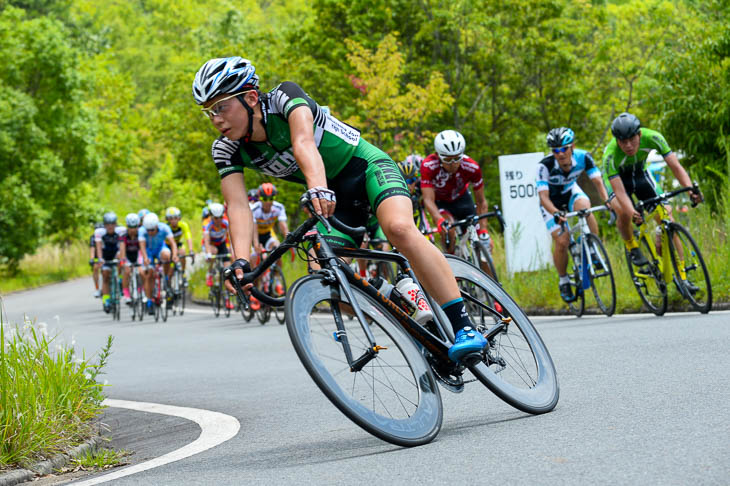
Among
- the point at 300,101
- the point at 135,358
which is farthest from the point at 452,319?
the point at 135,358

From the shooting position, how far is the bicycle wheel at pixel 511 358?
588 cm

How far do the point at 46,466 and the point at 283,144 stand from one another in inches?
85.6

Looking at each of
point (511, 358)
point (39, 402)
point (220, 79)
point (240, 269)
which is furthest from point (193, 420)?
point (220, 79)

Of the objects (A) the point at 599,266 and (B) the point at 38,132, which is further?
(B) the point at 38,132

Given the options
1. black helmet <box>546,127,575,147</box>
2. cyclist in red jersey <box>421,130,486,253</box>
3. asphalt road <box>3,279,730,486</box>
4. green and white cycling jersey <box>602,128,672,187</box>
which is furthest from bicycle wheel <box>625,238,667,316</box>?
cyclist in red jersey <box>421,130,486,253</box>

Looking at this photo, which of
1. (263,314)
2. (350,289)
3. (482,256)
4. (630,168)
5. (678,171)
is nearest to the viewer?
(350,289)

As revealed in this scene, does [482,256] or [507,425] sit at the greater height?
[482,256]

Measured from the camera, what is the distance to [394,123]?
93.2 feet

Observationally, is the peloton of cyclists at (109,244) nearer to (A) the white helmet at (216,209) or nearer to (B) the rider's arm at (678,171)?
(A) the white helmet at (216,209)

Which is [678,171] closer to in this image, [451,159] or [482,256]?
[451,159]

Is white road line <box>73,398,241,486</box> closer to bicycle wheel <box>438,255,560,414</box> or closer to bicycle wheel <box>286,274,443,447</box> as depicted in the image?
bicycle wheel <box>286,274,443,447</box>

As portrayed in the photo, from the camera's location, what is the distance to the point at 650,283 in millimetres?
12078

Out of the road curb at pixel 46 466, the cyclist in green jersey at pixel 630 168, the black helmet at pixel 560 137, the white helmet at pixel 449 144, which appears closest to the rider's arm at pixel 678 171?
the cyclist in green jersey at pixel 630 168

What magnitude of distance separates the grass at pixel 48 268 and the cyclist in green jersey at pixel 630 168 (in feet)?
108
